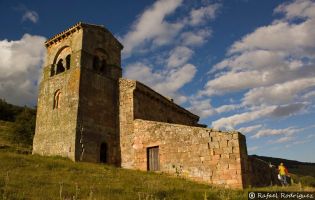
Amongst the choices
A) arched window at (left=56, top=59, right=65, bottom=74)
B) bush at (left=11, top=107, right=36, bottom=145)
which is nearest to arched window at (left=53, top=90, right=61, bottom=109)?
arched window at (left=56, top=59, right=65, bottom=74)

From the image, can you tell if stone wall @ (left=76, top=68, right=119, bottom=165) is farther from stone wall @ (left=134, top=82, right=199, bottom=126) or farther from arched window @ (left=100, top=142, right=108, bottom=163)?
stone wall @ (left=134, top=82, right=199, bottom=126)

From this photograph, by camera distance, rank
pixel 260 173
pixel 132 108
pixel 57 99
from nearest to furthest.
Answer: pixel 260 173, pixel 132 108, pixel 57 99

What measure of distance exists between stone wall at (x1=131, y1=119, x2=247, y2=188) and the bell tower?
2335 millimetres

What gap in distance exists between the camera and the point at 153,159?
57.6 feet

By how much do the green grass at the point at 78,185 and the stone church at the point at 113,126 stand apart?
2.25 m

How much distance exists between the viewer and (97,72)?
20141 mm

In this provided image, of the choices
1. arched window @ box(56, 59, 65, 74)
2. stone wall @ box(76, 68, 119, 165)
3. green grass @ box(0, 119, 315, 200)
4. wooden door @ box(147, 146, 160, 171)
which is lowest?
green grass @ box(0, 119, 315, 200)

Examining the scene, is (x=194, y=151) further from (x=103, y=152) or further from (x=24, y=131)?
(x=24, y=131)

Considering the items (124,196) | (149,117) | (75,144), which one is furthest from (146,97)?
(124,196)

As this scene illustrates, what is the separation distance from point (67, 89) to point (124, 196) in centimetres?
1113

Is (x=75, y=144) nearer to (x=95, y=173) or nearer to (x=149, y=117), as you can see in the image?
(x=95, y=173)

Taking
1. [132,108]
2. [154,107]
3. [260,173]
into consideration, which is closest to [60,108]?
[132,108]

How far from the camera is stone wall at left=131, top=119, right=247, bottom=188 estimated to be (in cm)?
1408

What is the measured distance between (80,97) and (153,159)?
568 centimetres
